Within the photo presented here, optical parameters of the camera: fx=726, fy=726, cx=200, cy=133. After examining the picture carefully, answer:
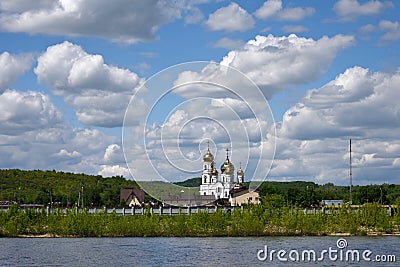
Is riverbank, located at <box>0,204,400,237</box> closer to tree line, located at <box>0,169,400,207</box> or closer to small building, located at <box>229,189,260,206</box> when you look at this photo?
tree line, located at <box>0,169,400,207</box>

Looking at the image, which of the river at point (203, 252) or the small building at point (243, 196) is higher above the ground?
the small building at point (243, 196)

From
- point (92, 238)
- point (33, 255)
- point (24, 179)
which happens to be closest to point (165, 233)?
point (92, 238)

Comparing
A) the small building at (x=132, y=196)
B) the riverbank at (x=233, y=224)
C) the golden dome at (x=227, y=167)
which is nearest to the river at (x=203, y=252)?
the riverbank at (x=233, y=224)

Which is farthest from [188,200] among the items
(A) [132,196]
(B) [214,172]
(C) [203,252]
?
(C) [203,252]

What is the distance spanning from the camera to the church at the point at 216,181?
4998 inches

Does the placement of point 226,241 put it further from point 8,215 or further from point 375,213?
point 8,215

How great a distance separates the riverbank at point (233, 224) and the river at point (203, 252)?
3.68m

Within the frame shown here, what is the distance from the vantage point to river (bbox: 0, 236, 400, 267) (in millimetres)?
42844

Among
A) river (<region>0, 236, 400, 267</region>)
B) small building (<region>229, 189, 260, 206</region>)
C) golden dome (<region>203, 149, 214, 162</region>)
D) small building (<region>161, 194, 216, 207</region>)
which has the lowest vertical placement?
river (<region>0, 236, 400, 267</region>)

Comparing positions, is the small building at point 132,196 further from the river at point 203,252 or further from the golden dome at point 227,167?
the river at point 203,252

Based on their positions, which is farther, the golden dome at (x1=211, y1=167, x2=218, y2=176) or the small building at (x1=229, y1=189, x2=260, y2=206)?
the golden dome at (x1=211, y1=167, x2=218, y2=176)

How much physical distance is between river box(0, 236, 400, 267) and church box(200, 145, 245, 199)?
63.1 meters

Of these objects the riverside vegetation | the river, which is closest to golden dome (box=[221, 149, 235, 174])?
the riverside vegetation

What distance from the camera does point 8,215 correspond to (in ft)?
232
